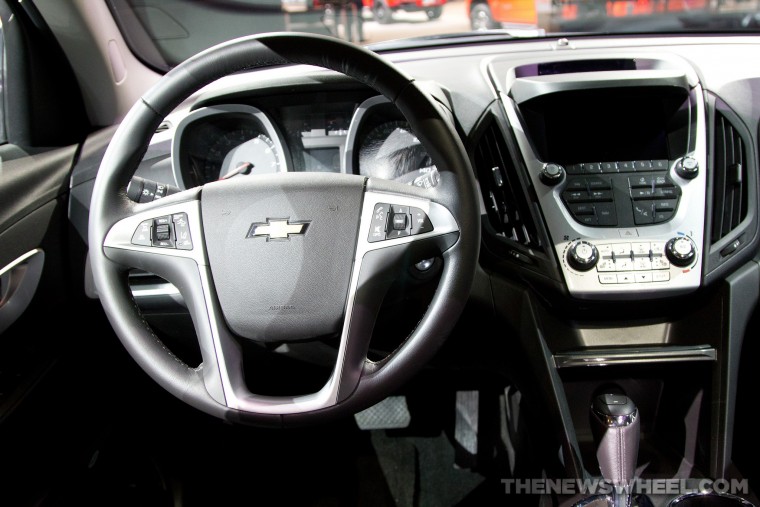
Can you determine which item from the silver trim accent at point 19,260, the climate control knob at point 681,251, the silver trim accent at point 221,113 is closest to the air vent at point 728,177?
the climate control knob at point 681,251

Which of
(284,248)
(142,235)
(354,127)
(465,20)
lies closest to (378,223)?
(284,248)

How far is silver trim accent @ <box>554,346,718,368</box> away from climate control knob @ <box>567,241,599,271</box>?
0.75 ft

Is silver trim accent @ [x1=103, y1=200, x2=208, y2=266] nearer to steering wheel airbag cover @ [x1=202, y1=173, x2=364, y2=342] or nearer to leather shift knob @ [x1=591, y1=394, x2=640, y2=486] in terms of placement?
steering wheel airbag cover @ [x1=202, y1=173, x2=364, y2=342]

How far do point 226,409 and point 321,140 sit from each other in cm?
84

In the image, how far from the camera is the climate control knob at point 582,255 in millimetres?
1316

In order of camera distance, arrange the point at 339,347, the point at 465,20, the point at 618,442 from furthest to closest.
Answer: the point at 465,20, the point at 618,442, the point at 339,347

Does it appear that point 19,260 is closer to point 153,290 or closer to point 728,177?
point 153,290

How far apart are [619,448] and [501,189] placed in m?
0.63

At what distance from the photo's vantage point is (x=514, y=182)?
4.63ft

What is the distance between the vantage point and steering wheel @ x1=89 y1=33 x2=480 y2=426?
3.18 ft

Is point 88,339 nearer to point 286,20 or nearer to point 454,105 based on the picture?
point 454,105

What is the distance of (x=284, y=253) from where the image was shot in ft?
3.52

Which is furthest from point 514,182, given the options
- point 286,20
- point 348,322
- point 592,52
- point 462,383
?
point 286,20

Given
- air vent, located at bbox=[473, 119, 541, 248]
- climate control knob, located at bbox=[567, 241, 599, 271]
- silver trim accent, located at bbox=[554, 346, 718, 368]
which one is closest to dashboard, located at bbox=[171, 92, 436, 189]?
air vent, located at bbox=[473, 119, 541, 248]
